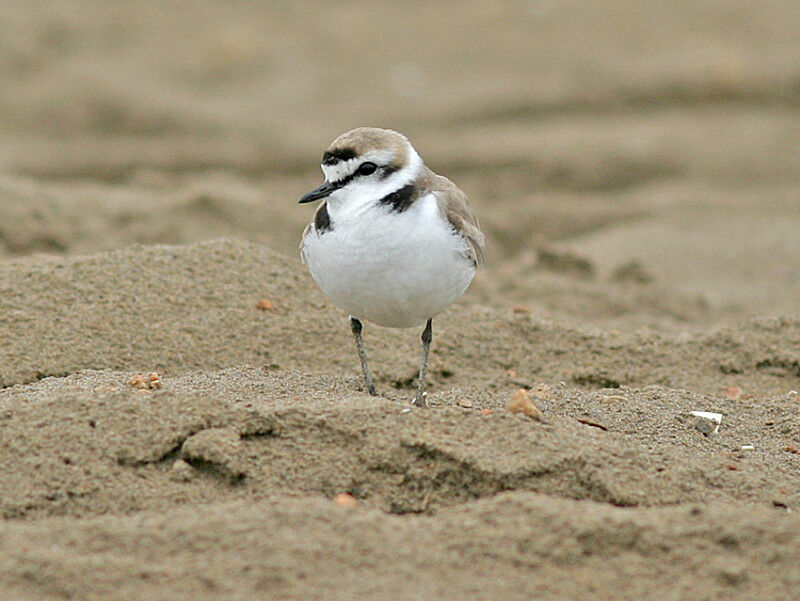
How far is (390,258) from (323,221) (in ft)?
1.22

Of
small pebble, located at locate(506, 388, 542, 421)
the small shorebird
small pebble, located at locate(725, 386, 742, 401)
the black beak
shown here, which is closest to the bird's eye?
the small shorebird

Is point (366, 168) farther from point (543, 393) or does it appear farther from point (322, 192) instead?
point (543, 393)

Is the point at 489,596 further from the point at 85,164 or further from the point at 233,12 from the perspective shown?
the point at 233,12

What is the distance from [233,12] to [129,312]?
7.66 metres

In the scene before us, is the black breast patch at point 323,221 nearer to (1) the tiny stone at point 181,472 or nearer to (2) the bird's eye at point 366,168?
(2) the bird's eye at point 366,168

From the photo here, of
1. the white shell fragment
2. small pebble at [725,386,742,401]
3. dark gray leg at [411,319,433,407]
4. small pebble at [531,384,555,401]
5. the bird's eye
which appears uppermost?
the bird's eye

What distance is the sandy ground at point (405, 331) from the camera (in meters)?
3.34

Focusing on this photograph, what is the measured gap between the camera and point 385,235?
4484 mm

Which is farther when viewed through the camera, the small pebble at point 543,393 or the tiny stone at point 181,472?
the small pebble at point 543,393

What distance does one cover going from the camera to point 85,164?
10.5m

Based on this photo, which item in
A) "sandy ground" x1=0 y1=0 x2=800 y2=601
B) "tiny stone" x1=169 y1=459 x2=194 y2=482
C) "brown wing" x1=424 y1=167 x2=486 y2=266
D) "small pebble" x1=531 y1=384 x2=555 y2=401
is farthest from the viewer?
"small pebble" x1=531 y1=384 x2=555 y2=401

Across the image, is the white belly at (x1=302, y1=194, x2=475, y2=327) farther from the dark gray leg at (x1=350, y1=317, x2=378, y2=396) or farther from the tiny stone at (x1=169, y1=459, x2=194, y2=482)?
the tiny stone at (x1=169, y1=459, x2=194, y2=482)

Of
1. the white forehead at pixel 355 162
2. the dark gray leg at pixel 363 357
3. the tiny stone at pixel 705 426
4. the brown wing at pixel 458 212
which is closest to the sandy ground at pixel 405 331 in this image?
the tiny stone at pixel 705 426

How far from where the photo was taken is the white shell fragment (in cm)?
476
